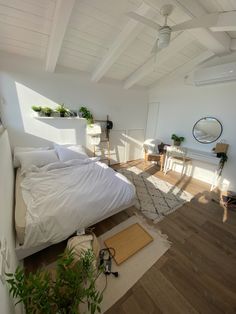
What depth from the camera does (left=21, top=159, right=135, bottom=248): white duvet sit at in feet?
4.86

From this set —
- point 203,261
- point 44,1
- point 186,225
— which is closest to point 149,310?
point 203,261

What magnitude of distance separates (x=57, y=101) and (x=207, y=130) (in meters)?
3.40

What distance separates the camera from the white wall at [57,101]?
263 centimetres

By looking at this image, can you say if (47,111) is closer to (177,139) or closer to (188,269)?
(177,139)

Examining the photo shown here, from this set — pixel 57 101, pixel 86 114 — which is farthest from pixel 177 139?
pixel 57 101

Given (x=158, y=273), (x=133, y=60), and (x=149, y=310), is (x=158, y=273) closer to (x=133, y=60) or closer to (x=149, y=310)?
(x=149, y=310)

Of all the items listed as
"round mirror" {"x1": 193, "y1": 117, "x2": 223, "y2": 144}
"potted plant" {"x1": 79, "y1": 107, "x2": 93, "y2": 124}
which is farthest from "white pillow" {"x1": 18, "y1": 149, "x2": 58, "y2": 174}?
"round mirror" {"x1": 193, "y1": 117, "x2": 223, "y2": 144}

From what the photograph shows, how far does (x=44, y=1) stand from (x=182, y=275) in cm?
334

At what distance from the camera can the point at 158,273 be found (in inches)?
60.1

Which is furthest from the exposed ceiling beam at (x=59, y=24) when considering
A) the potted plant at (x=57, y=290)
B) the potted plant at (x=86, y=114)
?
the potted plant at (x=57, y=290)

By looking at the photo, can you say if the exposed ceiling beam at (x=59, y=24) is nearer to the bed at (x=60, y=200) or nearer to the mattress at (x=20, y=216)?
the bed at (x=60, y=200)

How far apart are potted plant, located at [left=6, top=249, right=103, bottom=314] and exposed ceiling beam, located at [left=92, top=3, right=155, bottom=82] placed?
269 centimetres

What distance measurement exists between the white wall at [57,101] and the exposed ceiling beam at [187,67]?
2.36ft

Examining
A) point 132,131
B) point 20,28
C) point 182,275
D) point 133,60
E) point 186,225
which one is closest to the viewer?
point 182,275
